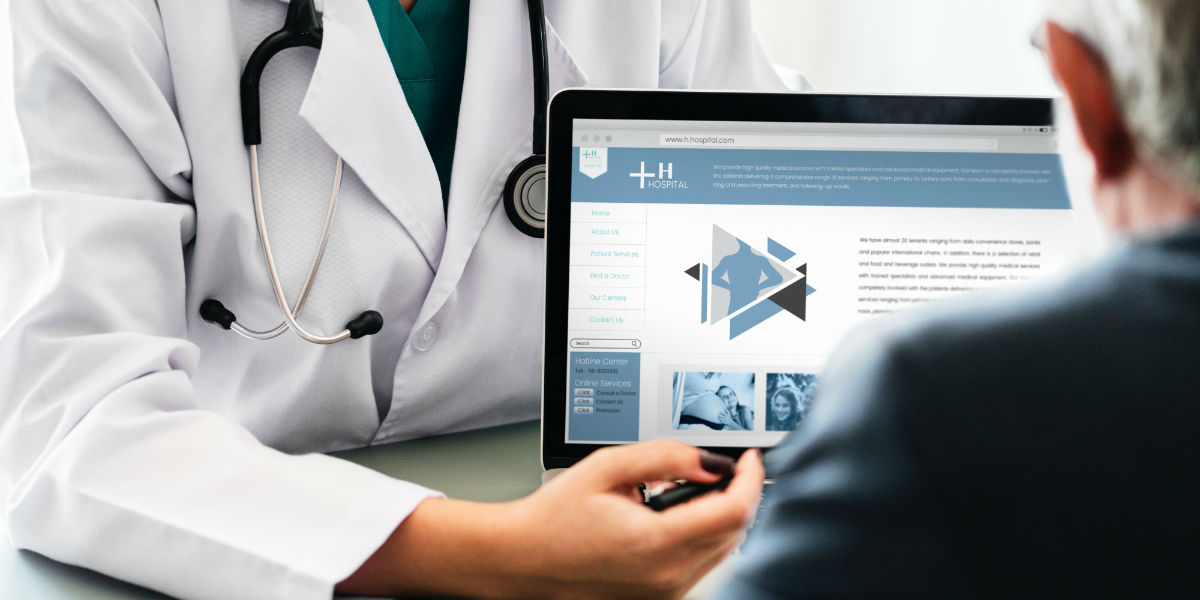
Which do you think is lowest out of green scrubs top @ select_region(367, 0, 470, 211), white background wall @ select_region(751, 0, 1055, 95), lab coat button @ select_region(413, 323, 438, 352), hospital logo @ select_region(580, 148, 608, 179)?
lab coat button @ select_region(413, 323, 438, 352)

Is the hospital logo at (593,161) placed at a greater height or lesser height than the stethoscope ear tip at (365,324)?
greater

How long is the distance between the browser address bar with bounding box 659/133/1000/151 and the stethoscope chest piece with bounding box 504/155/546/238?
0.15 m

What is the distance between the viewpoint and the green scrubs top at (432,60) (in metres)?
0.80

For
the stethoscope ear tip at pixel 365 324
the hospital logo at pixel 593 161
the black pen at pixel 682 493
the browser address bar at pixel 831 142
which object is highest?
the browser address bar at pixel 831 142

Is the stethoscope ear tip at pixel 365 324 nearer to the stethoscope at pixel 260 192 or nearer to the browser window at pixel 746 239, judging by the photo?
the stethoscope at pixel 260 192

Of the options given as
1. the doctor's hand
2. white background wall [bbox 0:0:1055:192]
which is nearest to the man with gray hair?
the doctor's hand

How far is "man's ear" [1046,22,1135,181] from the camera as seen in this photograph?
0.29m

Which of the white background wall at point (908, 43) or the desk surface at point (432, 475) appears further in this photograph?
the white background wall at point (908, 43)

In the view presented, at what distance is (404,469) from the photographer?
29.4 inches

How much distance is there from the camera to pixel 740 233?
0.67 m

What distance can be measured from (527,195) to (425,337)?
0.52 ft

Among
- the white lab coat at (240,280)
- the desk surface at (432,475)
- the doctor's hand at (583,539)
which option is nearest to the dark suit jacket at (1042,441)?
the doctor's hand at (583,539)

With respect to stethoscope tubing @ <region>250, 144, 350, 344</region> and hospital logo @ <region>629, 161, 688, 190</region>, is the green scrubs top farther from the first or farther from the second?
hospital logo @ <region>629, 161, 688, 190</region>

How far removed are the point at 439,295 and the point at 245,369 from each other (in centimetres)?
18
